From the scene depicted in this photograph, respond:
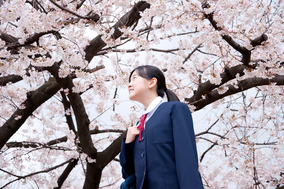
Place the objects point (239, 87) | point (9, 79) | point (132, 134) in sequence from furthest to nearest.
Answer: point (9, 79)
point (239, 87)
point (132, 134)

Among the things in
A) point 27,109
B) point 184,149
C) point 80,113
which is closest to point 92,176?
point 80,113

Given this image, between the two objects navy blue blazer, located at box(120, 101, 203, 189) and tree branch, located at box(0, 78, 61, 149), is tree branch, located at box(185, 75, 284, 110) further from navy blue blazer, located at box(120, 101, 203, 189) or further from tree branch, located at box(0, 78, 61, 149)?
navy blue blazer, located at box(120, 101, 203, 189)

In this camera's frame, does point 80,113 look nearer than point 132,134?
No

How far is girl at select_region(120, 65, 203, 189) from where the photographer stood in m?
1.34

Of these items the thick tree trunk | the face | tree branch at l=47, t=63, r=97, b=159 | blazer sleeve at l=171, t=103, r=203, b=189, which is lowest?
blazer sleeve at l=171, t=103, r=203, b=189

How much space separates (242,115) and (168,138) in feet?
13.4

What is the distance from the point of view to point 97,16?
3.39 meters

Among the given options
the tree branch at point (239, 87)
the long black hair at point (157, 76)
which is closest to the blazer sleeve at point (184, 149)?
the long black hair at point (157, 76)

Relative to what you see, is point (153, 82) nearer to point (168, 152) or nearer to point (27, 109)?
point (168, 152)

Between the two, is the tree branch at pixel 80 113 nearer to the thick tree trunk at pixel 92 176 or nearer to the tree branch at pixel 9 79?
the thick tree trunk at pixel 92 176

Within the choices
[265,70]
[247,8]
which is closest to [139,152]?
[265,70]

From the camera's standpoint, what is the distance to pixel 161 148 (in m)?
1.45

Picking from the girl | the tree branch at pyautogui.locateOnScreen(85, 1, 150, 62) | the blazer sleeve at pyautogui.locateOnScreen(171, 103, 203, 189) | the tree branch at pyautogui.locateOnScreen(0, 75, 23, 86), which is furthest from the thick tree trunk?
the blazer sleeve at pyautogui.locateOnScreen(171, 103, 203, 189)

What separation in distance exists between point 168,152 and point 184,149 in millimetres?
114
